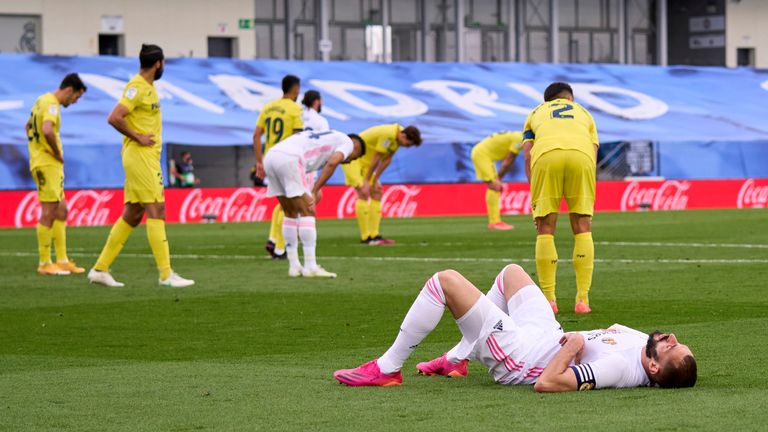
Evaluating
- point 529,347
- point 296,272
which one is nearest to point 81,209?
point 296,272

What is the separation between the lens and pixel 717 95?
142ft

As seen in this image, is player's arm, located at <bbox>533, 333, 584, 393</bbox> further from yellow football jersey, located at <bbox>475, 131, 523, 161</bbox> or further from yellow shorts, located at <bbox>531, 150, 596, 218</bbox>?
yellow football jersey, located at <bbox>475, 131, 523, 161</bbox>

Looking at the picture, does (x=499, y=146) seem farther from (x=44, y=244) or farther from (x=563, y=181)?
(x=563, y=181)

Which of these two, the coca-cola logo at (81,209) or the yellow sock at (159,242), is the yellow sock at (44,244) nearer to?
the yellow sock at (159,242)

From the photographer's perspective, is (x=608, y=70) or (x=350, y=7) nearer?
(x=608, y=70)

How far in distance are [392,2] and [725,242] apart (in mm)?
40926

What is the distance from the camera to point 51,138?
54.3 ft

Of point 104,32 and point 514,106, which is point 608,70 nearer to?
point 514,106

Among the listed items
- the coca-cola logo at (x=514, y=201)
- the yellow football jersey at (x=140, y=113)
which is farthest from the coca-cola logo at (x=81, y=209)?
the yellow football jersey at (x=140, y=113)

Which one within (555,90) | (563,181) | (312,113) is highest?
(555,90)

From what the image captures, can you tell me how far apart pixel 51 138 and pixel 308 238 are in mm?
3245

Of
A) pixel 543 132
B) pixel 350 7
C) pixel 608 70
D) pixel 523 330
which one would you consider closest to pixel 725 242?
pixel 543 132

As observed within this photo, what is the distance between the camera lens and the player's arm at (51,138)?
650 inches

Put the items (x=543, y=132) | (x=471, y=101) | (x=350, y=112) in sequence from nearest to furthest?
(x=543, y=132) → (x=350, y=112) → (x=471, y=101)
